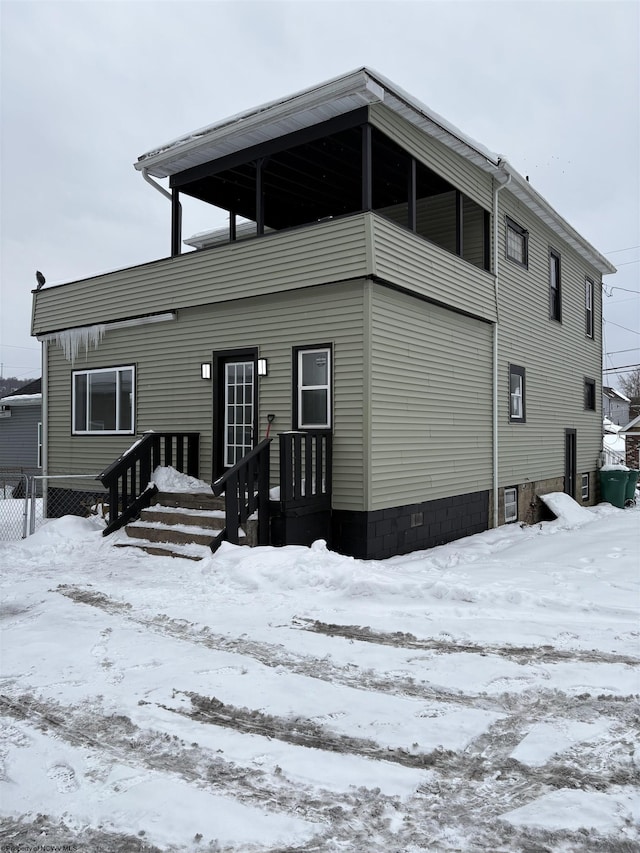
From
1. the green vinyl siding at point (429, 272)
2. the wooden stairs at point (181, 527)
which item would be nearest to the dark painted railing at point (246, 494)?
the wooden stairs at point (181, 527)

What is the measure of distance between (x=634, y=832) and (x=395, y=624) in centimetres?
274

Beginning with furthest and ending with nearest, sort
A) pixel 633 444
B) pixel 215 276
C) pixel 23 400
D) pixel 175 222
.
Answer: pixel 23 400 < pixel 633 444 < pixel 175 222 < pixel 215 276

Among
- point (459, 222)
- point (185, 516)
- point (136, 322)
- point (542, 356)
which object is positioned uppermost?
point (459, 222)

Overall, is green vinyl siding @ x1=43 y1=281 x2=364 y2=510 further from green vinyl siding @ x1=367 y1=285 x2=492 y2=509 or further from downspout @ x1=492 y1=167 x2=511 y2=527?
downspout @ x1=492 y1=167 x2=511 y2=527

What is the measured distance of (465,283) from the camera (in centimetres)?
1012

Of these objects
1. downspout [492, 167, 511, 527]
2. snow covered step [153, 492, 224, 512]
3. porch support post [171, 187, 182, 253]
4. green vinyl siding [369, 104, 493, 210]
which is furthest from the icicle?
downspout [492, 167, 511, 527]

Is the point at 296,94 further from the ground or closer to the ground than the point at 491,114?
closer to the ground

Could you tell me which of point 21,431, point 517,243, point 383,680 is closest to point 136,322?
point 517,243

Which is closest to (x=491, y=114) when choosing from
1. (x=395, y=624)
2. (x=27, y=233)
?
(x=27, y=233)

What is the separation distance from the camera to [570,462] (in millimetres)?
15820

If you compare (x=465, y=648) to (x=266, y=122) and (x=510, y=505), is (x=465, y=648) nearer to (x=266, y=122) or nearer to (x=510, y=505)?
(x=266, y=122)

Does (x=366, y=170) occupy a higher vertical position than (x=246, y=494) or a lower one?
higher

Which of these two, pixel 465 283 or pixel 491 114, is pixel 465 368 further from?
pixel 491 114

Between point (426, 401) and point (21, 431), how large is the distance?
1875 centimetres
